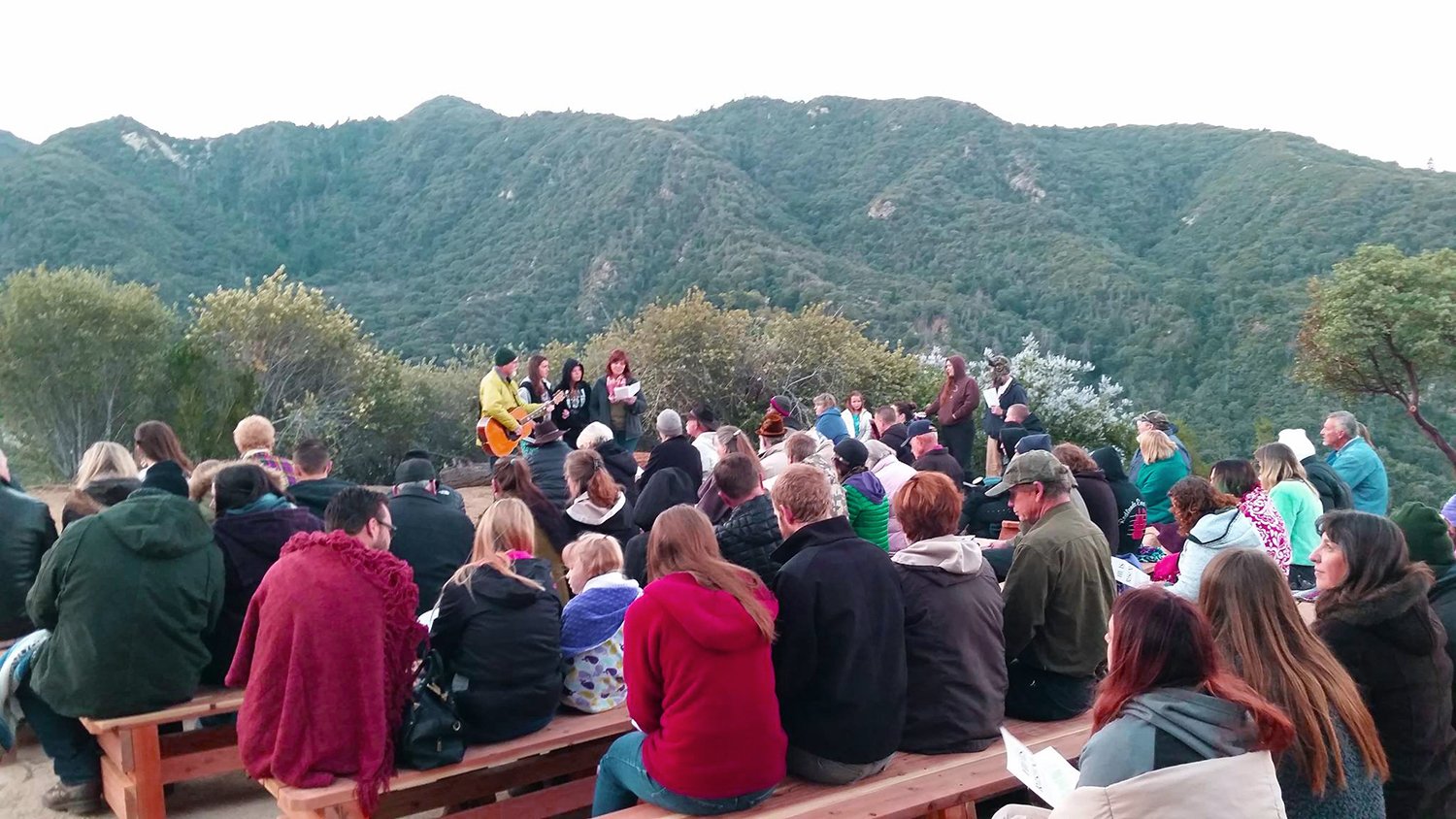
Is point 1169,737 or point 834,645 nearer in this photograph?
point 1169,737

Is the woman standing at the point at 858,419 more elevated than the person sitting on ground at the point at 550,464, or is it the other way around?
the person sitting on ground at the point at 550,464

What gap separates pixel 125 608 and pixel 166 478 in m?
0.60

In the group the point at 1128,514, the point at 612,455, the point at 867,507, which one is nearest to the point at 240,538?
the point at 612,455

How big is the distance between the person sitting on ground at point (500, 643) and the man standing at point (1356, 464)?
221 inches

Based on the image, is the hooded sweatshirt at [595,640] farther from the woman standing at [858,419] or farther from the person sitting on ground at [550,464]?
the woman standing at [858,419]

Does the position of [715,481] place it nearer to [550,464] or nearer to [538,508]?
[538,508]

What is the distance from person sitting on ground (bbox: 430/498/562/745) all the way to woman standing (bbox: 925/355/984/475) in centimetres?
723

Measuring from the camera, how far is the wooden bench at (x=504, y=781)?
315 cm

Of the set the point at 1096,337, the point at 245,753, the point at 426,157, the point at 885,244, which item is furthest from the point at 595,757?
the point at 426,157

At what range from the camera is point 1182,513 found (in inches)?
180

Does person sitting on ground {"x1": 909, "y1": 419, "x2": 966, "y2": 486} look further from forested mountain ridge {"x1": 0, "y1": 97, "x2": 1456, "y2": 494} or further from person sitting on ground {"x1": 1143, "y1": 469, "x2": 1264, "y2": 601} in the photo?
forested mountain ridge {"x1": 0, "y1": 97, "x2": 1456, "y2": 494}

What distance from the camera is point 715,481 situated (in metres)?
4.20

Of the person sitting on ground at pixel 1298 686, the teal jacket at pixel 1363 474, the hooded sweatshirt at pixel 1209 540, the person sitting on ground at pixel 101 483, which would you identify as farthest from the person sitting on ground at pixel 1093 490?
the person sitting on ground at pixel 101 483

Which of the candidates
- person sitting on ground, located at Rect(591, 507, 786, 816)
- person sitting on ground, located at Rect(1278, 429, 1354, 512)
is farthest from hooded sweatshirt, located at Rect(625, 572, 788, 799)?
person sitting on ground, located at Rect(1278, 429, 1354, 512)
